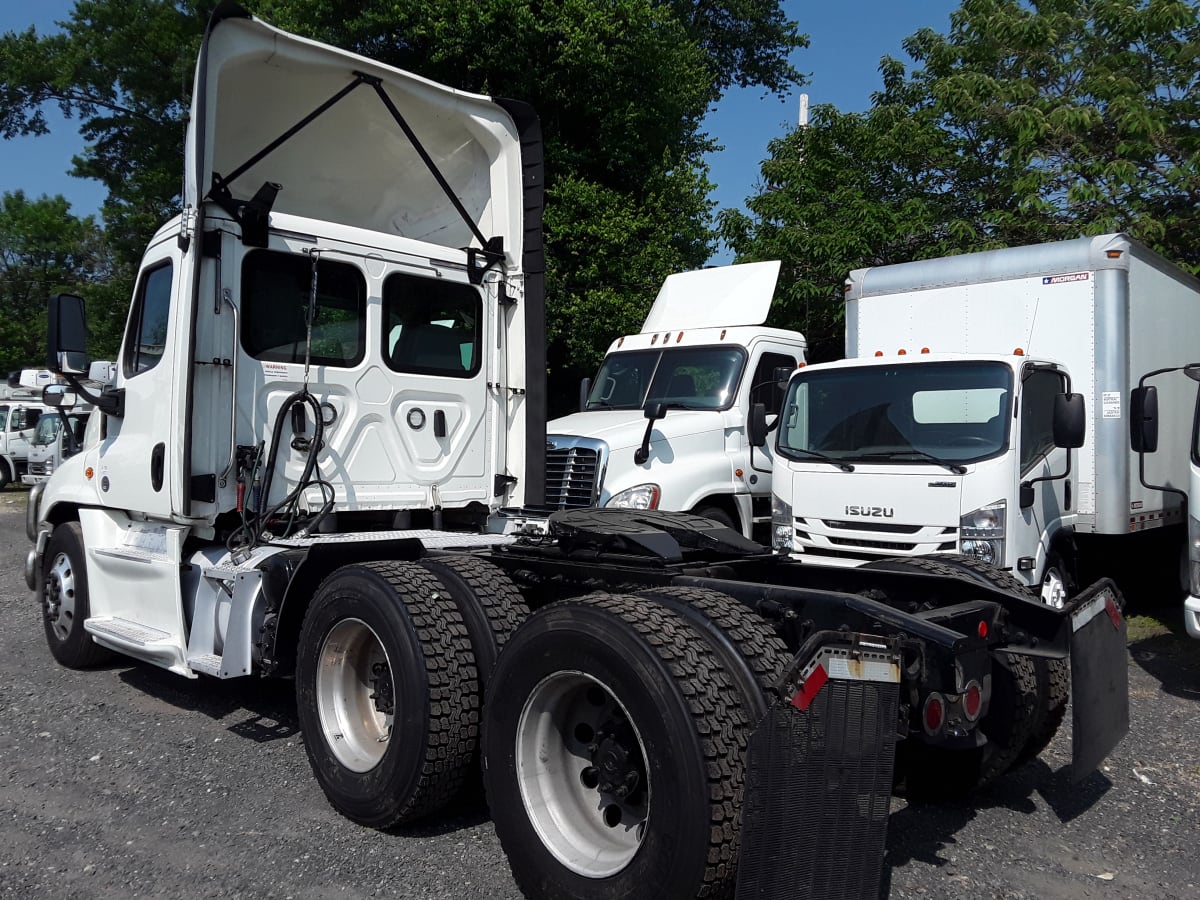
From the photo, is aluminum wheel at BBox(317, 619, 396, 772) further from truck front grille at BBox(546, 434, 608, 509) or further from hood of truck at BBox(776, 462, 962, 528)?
hood of truck at BBox(776, 462, 962, 528)

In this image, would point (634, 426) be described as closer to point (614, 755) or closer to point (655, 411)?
point (655, 411)

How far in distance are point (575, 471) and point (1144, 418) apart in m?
4.30

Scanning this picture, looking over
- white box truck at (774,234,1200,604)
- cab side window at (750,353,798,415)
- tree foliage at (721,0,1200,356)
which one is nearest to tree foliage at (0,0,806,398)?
tree foliage at (721,0,1200,356)

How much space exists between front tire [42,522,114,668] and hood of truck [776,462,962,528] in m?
5.06

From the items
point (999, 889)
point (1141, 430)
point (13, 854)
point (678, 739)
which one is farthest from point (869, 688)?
point (1141, 430)

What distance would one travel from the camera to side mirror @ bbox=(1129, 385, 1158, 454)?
23.3 ft

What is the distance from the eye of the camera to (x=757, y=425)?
8.33 meters

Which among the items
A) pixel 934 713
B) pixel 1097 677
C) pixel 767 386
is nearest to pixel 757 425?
pixel 767 386

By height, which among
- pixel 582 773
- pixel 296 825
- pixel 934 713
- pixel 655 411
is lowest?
pixel 296 825

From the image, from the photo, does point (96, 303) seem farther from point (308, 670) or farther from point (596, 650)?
point (596, 650)

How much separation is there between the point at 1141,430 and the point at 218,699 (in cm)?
663

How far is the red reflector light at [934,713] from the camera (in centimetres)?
339

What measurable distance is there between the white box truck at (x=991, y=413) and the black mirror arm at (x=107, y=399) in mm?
4681

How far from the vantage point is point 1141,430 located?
23.5 ft
